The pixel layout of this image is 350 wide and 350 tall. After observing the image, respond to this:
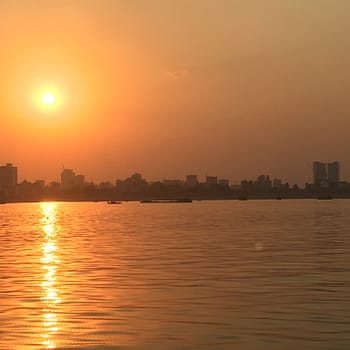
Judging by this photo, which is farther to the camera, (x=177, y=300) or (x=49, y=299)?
(x=49, y=299)

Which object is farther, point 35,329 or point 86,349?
point 35,329

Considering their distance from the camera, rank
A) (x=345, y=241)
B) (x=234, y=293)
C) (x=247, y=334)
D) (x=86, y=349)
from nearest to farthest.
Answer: (x=86, y=349) → (x=247, y=334) → (x=234, y=293) → (x=345, y=241)

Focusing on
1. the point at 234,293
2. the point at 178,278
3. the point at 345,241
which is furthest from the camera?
the point at 345,241

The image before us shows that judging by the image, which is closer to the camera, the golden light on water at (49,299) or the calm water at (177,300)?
the calm water at (177,300)

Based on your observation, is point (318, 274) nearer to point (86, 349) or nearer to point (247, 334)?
point (247, 334)

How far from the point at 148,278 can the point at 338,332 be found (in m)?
18.4

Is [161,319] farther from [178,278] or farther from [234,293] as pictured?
[178,278]

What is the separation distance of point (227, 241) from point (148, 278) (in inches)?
1390

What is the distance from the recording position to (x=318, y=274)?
43.4m

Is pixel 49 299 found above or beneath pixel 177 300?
above

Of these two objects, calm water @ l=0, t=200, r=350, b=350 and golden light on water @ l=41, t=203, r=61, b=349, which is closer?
calm water @ l=0, t=200, r=350, b=350

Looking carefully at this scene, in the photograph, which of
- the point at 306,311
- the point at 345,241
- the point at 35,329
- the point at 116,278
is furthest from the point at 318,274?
the point at 345,241

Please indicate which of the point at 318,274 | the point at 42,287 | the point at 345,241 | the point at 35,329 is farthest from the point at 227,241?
the point at 35,329

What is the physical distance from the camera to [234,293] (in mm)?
35562
